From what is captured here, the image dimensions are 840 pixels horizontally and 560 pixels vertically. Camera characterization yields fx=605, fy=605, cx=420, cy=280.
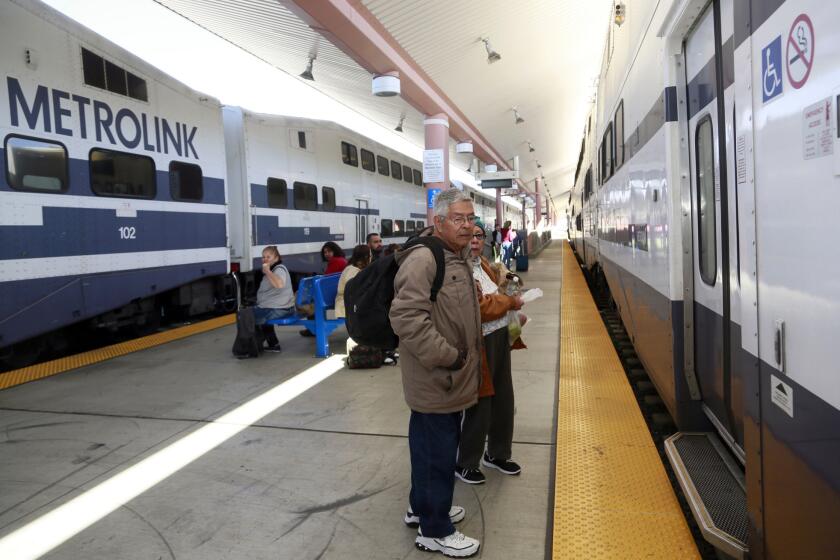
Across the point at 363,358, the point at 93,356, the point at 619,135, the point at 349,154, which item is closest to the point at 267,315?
the point at 363,358

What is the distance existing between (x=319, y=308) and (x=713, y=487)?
4.71 meters

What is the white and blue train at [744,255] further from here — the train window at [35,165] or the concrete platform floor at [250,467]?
the train window at [35,165]

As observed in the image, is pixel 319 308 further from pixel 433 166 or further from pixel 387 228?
pixel 387 228

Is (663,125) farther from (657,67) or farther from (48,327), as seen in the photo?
(48,327)

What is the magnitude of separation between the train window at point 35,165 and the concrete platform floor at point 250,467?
1.92 metres

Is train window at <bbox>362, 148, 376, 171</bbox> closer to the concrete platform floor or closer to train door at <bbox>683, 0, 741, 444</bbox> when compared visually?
the concrete platform floor

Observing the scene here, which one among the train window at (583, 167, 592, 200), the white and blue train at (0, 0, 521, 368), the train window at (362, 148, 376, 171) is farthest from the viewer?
the train window at (362, 148, 376, 171)

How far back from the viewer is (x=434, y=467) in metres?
2.71

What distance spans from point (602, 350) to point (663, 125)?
3.36 meters

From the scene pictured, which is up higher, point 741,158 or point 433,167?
point 433,167

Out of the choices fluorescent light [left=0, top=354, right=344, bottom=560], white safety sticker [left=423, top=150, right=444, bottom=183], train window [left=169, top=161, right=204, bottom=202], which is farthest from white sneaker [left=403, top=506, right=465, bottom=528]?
white safety sticker [left=423, top=150, right=444, bottom=183]

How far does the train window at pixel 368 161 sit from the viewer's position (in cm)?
1464

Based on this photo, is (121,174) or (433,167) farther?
(433,167)

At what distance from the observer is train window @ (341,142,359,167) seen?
13.4 m
